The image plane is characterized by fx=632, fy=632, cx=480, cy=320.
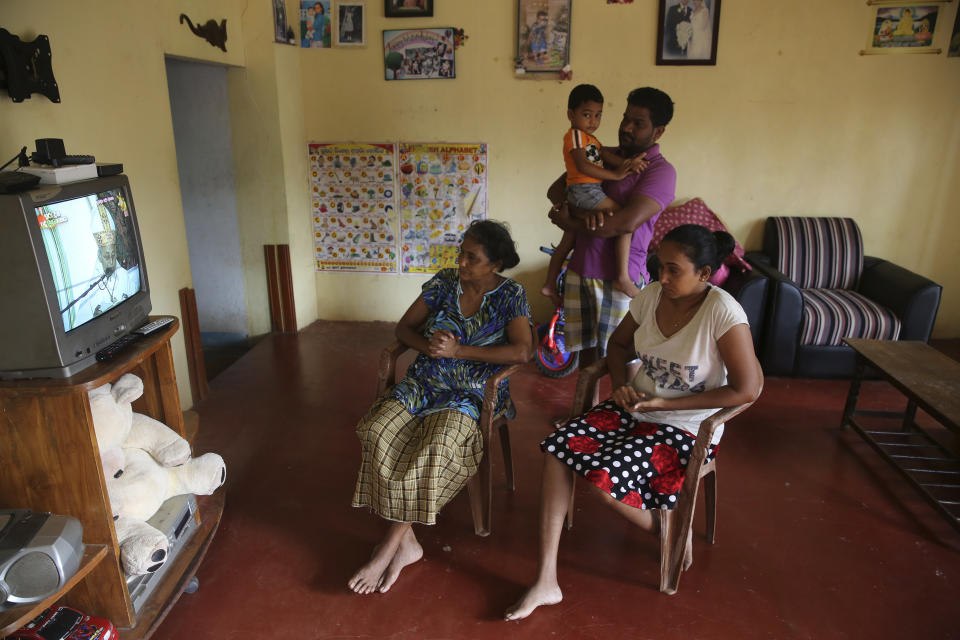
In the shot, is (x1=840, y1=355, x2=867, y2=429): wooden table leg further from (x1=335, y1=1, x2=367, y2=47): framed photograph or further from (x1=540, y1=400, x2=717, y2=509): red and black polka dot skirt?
(x1=335, y1=1, x2=367, y2=47): framed photograph

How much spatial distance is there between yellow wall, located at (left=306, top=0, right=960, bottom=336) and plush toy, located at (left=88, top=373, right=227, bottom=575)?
288 centimetres

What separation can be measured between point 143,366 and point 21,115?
3.22 feet

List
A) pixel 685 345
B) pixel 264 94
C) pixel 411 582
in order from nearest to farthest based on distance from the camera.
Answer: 1. pixel 685 345
2. pixel 411 582
3. pixel 264 94

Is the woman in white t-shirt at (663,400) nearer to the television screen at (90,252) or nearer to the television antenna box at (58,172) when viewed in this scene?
the television screen at (90,252)

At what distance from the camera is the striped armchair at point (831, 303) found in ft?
12.0

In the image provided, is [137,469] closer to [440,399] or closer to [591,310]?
[440,399]

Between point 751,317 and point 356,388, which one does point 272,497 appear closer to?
point 356,388

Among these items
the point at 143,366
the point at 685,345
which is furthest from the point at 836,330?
the point at 143,366

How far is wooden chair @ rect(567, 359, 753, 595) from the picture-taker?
1.96 meters

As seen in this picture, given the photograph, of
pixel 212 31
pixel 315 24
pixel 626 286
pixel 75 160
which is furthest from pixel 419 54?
pixel 75 160

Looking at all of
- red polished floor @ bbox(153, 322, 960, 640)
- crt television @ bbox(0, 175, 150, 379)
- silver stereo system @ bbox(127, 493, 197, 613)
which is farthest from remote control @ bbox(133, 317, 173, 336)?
red polished floor @ bbox(153, 322, 960, 640)

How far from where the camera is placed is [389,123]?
4.43m

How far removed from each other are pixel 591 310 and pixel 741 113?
2250 millimetres

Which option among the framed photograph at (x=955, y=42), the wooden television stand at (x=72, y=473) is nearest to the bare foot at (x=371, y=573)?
the wooden television stand at (x=72, y=473)
